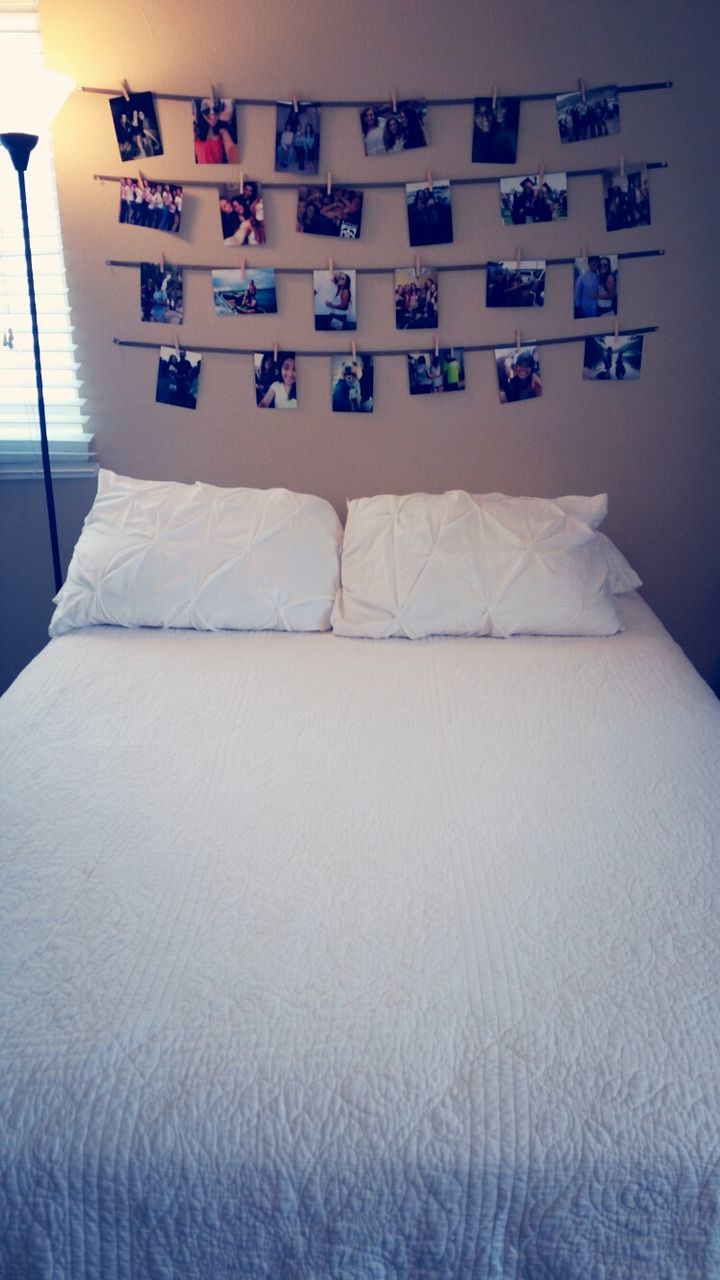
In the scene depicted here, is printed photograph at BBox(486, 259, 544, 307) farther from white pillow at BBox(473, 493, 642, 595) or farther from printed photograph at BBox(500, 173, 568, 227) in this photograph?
white pillow at BBox(473, 493, 642, 595)

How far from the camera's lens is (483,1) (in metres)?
2.15

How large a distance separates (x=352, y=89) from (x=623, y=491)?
1167 mm

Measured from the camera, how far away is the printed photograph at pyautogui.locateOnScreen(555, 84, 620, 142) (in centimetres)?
220

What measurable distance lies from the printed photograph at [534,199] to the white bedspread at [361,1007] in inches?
53.6

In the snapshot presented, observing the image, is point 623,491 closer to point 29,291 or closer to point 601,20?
point 601,20

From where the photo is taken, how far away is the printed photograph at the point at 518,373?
2371mm

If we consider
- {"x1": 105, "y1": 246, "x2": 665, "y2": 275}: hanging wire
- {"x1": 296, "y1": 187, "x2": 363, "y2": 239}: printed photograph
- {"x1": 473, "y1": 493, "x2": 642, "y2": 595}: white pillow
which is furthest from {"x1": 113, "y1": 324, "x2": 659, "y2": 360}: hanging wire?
{"x1": 473, "y1": 493, "x2": 642, "y2": 595}: white pillow

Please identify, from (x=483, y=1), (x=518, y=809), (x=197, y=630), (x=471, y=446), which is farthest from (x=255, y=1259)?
(x=483, y=1)

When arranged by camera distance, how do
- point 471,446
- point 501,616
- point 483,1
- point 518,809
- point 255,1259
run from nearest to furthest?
1. point 255,1259
2. point 518,809
3. point 501,616
4. point 483,1
5. point 471,446

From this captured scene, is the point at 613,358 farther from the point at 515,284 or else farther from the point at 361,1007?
the point at 361,1007

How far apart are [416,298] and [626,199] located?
1.78 ft

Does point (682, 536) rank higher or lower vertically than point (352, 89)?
lower

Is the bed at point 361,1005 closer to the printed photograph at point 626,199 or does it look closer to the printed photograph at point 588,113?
the printed photograph at point 626,199

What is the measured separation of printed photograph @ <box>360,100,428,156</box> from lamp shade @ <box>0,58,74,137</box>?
67 cm
